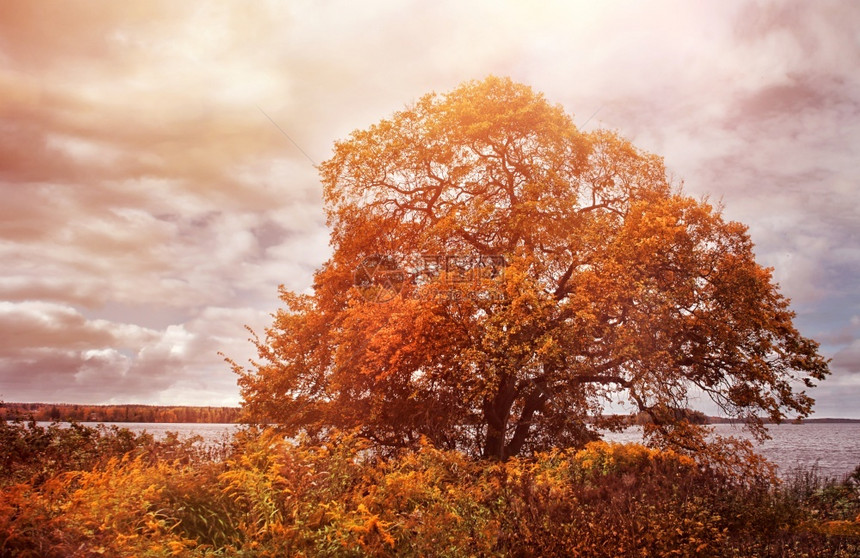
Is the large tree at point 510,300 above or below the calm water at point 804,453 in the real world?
above

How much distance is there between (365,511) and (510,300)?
889 centimetres

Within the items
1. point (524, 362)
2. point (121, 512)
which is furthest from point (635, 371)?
point (121, 512)

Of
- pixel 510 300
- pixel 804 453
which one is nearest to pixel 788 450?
pixel 804 453

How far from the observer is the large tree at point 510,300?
47.0 feet

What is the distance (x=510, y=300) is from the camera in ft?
47.2

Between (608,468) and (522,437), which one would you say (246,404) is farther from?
(608,468)

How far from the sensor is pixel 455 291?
595 inches

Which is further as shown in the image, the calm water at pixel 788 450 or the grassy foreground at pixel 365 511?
the calm water at pixel 788 450

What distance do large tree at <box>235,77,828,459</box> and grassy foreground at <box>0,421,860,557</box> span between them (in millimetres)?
4027

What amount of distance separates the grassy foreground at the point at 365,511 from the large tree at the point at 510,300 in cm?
403

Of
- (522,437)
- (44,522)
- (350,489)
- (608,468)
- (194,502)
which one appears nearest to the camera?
(44,522)

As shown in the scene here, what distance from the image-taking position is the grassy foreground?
5.64 metres

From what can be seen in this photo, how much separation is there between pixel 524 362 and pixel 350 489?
6.69 metres

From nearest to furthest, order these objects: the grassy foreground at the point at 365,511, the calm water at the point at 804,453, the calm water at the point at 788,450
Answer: the grassy foreground at the point at 365,511, the calm water at the point at 788,450, the calm water at the point at 804,453
